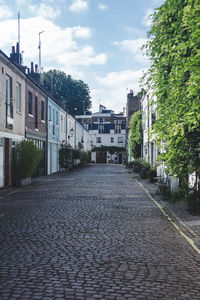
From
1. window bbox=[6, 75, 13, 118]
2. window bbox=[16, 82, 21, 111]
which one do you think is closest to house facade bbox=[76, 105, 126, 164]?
window bbox=[16, 82, 21, 111]

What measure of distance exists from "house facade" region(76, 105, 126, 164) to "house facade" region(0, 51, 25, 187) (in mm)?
52948

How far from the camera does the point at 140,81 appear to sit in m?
10.4

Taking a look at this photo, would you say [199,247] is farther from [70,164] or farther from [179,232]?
[70,164]

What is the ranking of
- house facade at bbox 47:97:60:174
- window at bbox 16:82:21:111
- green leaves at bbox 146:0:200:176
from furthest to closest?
house facade at bbox 47:97:60:174 → window at bbox 16:82:21:111 → green leaves at bbox 146:0:200:176

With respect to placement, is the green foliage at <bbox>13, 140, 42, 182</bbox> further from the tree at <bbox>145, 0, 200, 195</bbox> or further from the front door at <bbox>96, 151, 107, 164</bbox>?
the front door at <bbox>96, 151, 107, 164</bbox>

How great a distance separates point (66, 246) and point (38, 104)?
19.4m

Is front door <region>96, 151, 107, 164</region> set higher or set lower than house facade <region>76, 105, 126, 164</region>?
lower

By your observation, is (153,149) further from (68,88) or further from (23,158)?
(68,88)

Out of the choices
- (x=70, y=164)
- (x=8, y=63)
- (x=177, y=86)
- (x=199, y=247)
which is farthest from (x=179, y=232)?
(x=70, y=164)

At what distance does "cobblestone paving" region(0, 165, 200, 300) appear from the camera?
168 inches

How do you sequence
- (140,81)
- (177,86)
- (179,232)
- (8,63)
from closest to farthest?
(179,232)
(177,86)
(140,81)
(8,63)

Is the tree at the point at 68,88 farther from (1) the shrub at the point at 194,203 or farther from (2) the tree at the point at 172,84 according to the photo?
(1) the shrub at the point at 194,203

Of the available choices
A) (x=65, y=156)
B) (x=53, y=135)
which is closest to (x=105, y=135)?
(x=65, y=156)

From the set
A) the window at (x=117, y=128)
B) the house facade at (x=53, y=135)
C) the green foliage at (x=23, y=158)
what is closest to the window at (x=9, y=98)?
the green foliage at (x=23, y=158)
